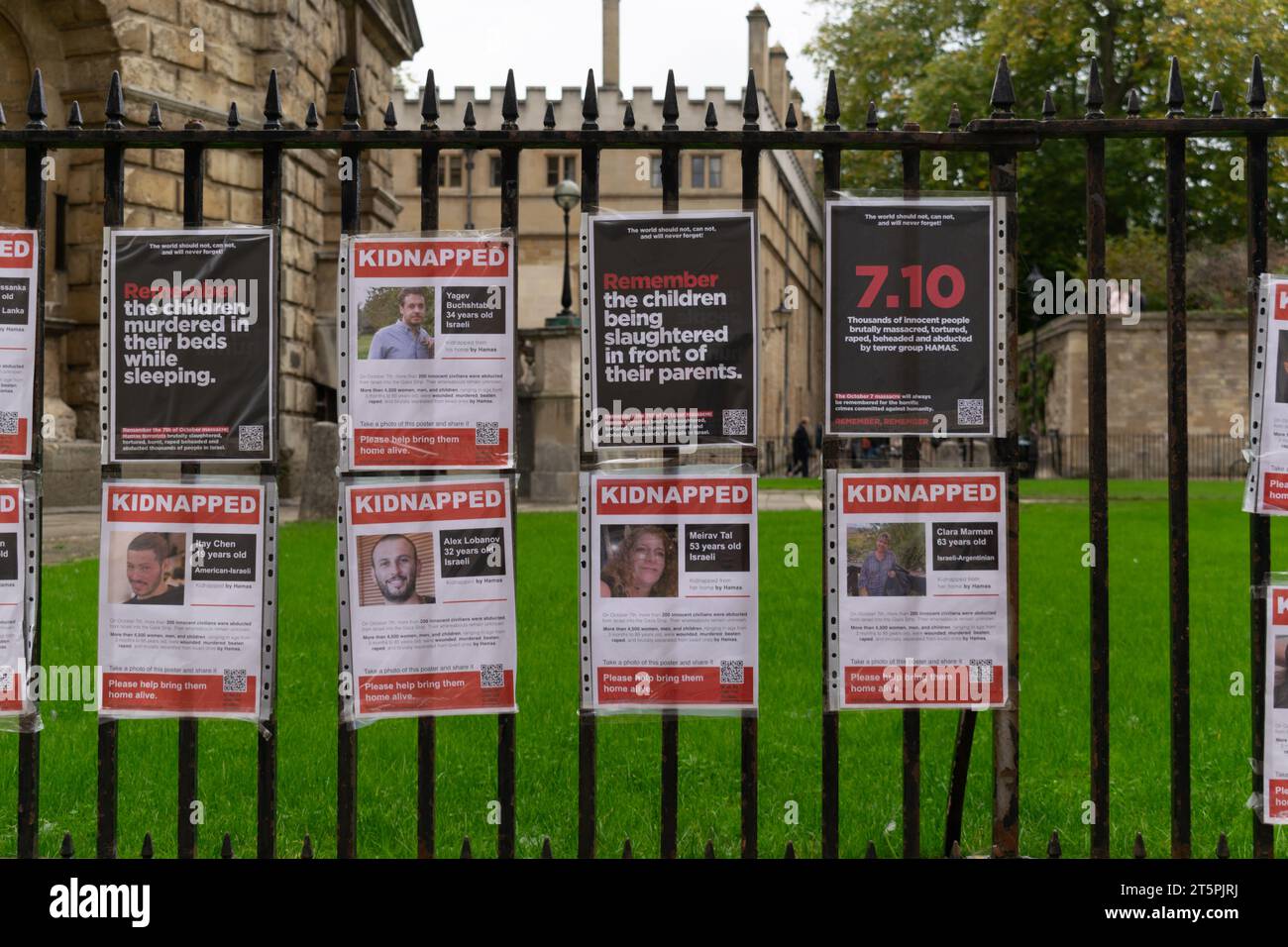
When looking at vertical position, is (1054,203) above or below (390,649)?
above

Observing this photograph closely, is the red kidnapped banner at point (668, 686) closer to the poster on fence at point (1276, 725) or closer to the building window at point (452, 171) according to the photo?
the poster on fence at point (1276, 725)

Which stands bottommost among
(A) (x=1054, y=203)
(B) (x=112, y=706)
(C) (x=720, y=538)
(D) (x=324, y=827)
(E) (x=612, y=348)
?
(D) (x=324, y=827)

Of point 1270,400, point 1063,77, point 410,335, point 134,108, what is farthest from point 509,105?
point 1063,77

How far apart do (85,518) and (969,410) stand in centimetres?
1303

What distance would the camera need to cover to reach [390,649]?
345 cm

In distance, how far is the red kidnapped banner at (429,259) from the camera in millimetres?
3396

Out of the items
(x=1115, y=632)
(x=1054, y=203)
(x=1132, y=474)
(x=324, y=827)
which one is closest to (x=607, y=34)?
(x=1054, y=203)

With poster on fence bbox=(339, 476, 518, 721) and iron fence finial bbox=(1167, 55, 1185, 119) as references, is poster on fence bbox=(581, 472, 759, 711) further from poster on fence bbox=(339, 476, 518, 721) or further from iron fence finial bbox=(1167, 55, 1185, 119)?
iron fence finial bbox=(1167, 55, 1185, 119)

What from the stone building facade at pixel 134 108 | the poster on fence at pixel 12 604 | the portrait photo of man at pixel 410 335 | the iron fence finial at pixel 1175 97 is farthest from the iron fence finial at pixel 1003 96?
the stone building facade at pixel 134 108

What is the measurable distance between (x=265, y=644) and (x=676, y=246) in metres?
1.68

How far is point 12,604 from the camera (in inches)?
137

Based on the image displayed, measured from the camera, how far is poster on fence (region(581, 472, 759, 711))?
3369 mm

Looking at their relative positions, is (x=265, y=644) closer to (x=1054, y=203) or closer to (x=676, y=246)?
(x=676, y=246)

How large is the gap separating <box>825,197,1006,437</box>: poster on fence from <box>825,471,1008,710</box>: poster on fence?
202 millimetres
